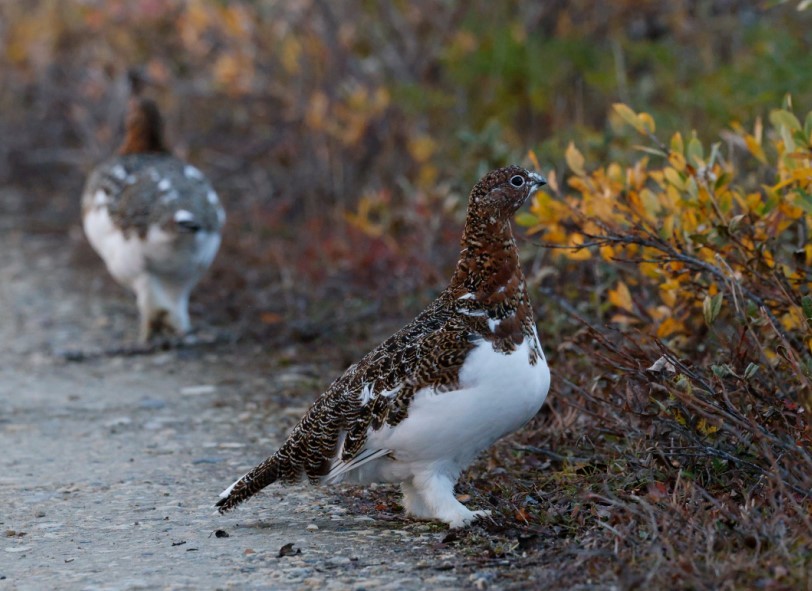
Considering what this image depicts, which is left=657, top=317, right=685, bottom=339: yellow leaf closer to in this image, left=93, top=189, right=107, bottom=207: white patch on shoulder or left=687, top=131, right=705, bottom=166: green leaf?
left=687, top=131, right=705, bottom=166: green leaf

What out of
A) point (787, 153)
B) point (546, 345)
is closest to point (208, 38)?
point (546, 345)

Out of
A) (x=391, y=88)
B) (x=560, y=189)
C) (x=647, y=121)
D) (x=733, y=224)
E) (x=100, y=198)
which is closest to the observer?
(x=733, y=224)

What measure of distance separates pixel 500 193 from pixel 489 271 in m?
0.26

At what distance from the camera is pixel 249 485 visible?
396 centimetres

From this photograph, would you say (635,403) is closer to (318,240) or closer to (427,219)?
(427,219)

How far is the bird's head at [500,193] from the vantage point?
3959 mm

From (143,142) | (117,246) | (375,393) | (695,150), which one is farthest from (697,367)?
(143,142)

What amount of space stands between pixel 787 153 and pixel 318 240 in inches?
175

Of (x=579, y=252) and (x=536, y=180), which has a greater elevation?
(x=536, y=180)

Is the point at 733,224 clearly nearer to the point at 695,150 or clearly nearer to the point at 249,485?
the point at 695,150

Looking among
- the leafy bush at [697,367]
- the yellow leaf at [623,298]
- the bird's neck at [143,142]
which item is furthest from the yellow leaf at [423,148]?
the yellow leaf at [623,298]

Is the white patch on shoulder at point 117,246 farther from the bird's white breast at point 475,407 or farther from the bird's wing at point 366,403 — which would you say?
the bird's white breast at point 475,407

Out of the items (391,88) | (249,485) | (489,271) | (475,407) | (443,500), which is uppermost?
(391,88)

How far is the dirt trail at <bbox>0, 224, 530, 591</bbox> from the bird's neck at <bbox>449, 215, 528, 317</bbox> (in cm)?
74
